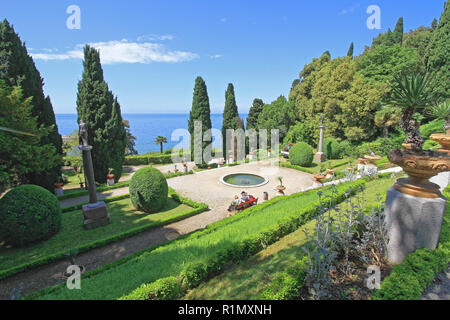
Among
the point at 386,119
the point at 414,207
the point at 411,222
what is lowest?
the point at 411,222

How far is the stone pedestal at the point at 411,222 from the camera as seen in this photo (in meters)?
4.27

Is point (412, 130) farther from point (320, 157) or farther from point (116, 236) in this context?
point (320, 157)

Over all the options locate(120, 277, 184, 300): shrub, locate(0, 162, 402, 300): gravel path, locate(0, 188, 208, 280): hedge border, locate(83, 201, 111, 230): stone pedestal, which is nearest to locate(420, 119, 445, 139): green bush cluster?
locate(0, 162, 402, 300): gravel path

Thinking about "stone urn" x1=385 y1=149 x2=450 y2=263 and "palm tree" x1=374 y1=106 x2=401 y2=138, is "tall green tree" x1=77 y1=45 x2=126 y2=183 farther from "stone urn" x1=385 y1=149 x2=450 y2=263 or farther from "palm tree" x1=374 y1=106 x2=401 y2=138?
"palm tree" x1=374 y1=106 x2=401 y2=138

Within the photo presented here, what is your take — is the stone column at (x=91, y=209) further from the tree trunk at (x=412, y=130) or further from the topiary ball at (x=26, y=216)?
the tree trunk at (x=412, y=130)

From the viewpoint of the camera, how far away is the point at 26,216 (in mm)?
8695

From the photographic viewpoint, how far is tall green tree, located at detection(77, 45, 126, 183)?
55.7 ft

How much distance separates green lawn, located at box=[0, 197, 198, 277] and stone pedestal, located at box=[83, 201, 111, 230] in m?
0.30

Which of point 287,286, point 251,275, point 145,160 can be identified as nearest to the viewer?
point 287,286

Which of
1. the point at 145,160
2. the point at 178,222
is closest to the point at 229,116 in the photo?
the point at 145,160

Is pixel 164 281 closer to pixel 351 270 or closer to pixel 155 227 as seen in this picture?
pixel 351 270

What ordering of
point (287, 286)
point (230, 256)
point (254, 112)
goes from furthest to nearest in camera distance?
point (254, 112) < point (230, 256) < point (287, 286)

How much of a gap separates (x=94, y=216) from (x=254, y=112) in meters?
35.4
